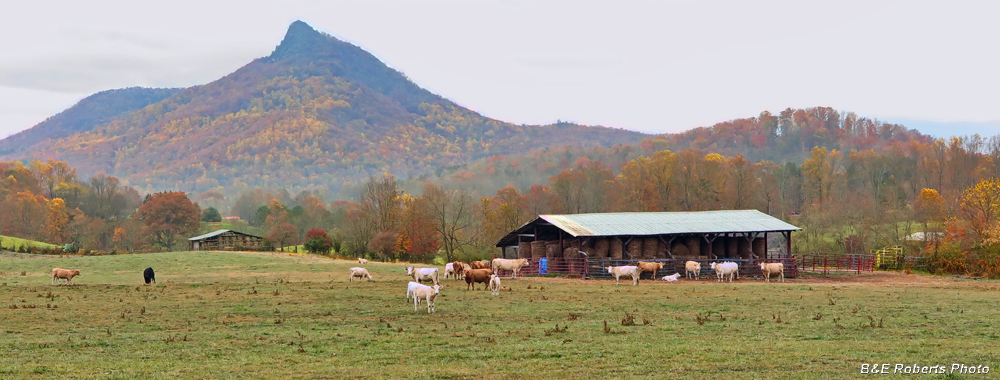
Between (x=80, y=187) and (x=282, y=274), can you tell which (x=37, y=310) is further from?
(x=80, y=187)

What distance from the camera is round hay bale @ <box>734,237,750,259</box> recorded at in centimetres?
4638

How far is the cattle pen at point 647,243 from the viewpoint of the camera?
42.6 m

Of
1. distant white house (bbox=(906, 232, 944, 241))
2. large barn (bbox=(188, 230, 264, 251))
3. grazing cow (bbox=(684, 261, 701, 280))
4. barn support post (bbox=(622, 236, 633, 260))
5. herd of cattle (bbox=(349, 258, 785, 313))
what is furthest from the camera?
large barn (bbox=(188, 230, 264, 251))

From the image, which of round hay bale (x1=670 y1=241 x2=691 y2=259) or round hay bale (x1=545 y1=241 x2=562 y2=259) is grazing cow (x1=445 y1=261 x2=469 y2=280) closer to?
round hay bale (x1=545 y1=241 x2=562 y2=259)

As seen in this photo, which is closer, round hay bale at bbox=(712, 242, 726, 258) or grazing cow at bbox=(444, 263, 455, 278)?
grazing cow at bbox=(444, 263, 455, 278)

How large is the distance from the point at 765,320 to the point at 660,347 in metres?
6.09

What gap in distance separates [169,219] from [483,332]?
315 ft

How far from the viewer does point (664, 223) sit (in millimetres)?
45688

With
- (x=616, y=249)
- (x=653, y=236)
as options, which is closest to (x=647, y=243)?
(x=653, y=236)

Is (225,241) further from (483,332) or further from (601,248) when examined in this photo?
(483,332)

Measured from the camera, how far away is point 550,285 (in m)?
34.3

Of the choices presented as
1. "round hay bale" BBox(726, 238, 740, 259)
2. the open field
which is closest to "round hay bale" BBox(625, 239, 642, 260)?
"round hay bale" BBox(726, 238, 740, 259)

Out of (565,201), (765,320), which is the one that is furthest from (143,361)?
(565,201)

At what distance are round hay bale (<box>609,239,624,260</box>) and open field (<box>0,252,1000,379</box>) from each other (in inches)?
444
